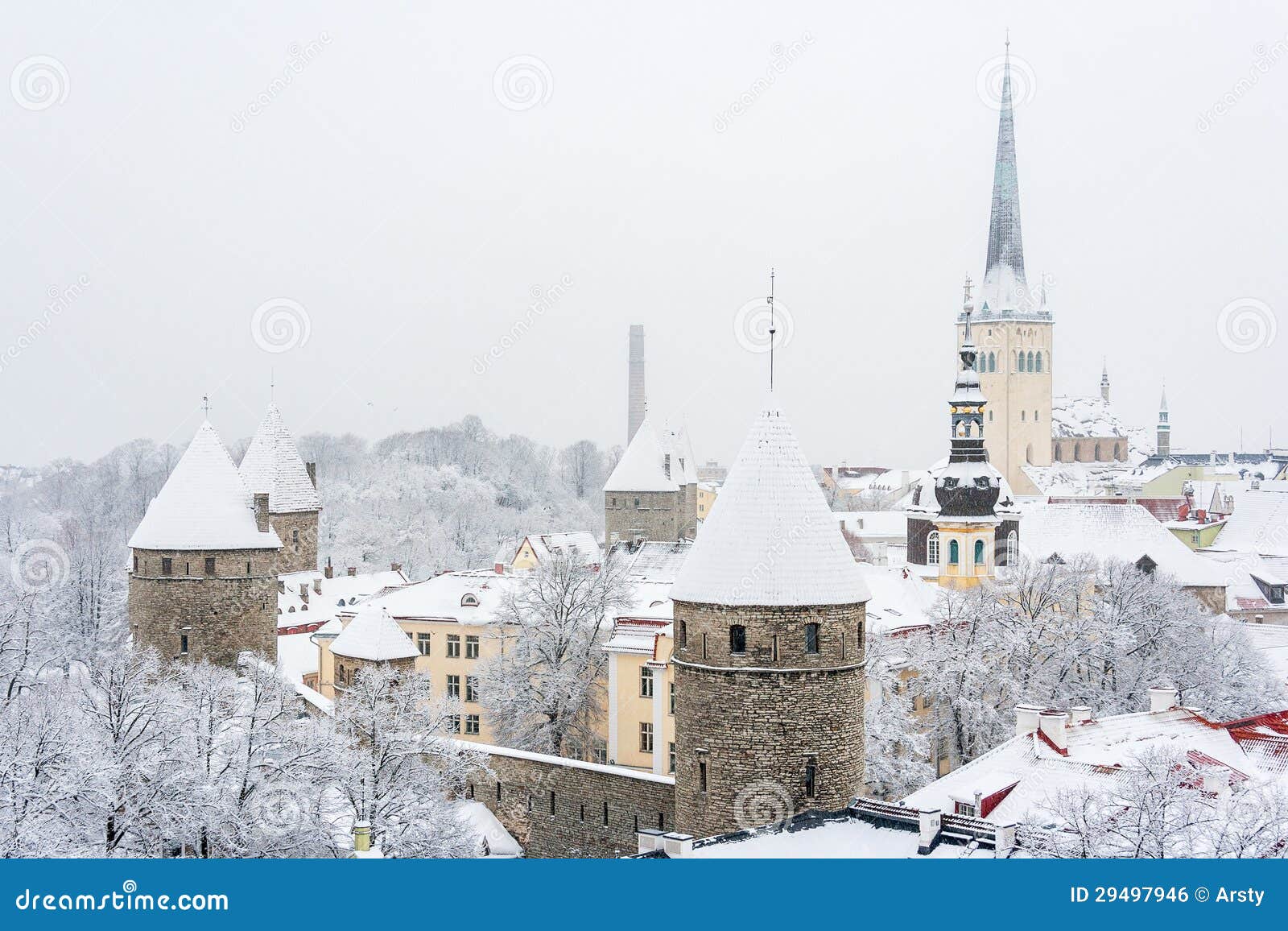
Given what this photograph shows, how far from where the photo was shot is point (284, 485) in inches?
1882

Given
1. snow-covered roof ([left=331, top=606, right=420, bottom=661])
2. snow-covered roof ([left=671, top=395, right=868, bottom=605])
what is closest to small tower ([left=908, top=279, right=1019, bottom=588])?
snow-covered roof ([left=331, top=606, right=420, bottom=661])

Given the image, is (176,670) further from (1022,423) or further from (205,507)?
(1022,423)

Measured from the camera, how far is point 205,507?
34156 mm

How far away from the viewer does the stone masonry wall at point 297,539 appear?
48.2 m

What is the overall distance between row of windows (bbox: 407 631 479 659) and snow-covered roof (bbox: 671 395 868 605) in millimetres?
18842

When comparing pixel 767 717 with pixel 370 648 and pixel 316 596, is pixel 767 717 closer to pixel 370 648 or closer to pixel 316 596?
pixel 370 648

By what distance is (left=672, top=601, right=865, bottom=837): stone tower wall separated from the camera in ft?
70.7

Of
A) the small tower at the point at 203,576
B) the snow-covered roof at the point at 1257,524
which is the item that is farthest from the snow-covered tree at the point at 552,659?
the snow-covered roof at the point at 1257,524

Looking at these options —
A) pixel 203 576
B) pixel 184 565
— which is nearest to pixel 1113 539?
pixel 203 576

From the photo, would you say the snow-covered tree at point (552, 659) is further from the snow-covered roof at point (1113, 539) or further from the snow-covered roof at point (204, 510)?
the snow-covered roof at point (1113, 539)

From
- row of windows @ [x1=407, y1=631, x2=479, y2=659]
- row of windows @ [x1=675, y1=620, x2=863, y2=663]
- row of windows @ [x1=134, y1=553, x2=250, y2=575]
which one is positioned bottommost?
row of windows @ [x1=407, y1=631, x2=479, y2=659]

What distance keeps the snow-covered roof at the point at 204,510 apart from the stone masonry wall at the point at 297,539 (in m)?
12.7

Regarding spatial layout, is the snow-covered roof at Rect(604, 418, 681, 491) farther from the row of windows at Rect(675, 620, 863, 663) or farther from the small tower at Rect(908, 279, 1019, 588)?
the row of windows at Rect(675, 620, 863, 663)
